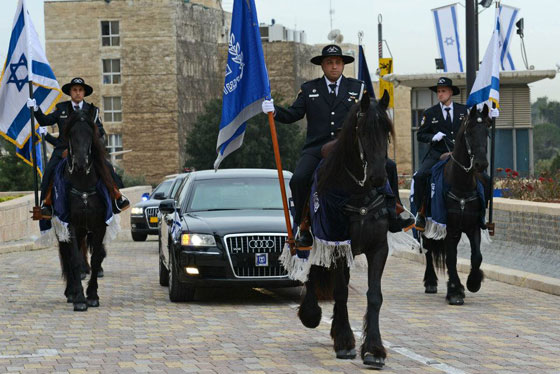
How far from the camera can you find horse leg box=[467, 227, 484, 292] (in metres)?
14.7

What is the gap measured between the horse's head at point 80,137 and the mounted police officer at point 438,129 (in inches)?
167

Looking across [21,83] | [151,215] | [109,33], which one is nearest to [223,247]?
[21,83]

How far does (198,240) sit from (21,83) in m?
5.00

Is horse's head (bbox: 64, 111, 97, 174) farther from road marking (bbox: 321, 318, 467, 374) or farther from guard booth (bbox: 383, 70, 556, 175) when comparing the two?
guard booth (bbox: 383, 70, 556, 175)

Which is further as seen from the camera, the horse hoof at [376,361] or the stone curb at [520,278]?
the stone curb at [520,278]

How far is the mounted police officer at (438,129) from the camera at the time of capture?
15648 millimetres

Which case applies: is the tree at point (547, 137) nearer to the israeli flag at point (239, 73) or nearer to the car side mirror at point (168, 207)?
the car side mirror at point (168, 207)

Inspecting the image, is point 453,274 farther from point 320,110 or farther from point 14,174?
point 14,174

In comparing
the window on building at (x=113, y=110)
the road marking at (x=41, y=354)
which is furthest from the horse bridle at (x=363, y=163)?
the window on building at (x=113, y=110)

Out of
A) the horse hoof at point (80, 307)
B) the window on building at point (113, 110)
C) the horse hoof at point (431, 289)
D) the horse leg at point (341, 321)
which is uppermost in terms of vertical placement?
the window on building at point (113, 110)

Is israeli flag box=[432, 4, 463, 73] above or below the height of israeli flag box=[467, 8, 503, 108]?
above

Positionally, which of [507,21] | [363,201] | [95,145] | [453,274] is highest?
[507,21]

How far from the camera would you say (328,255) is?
10.2 metres

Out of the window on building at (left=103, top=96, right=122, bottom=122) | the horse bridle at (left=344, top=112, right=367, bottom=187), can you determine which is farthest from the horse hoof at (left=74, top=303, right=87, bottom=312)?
the window on building at (left=103, top=96, right=122, bottom=122)
